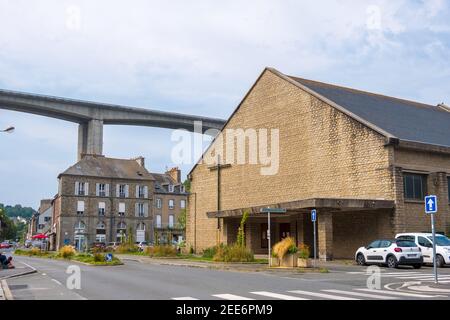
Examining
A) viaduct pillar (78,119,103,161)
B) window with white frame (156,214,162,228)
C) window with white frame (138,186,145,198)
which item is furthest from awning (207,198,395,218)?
window with white frame (156,214,162,228)

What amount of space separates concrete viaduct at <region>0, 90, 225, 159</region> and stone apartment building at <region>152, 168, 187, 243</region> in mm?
10030

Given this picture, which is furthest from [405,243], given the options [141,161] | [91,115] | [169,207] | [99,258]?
[169,207]

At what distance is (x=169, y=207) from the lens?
8456cm

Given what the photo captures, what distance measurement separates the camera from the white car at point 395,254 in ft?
80.7

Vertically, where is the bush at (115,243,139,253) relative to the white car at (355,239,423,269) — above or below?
below

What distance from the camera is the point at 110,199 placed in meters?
74.0

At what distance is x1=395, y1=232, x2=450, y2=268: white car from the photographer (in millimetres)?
25203

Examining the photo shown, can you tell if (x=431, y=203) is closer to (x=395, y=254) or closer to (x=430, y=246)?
(x=395, y=254)

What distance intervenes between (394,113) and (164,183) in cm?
5403

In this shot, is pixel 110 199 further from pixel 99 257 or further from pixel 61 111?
pixel 99 257

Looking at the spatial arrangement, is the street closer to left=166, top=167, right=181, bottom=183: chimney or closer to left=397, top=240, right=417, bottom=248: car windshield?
left=397, top=240, right=417, bottom=248: car windshield

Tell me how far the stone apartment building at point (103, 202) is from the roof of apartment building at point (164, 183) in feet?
17.0
